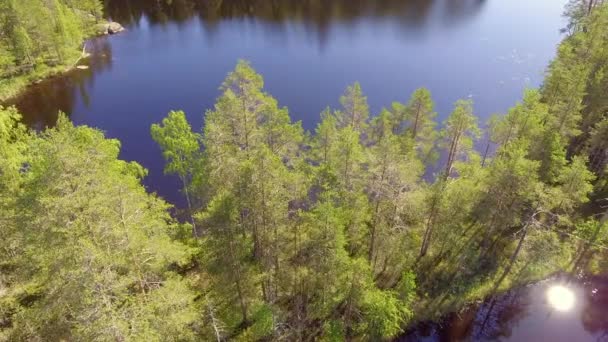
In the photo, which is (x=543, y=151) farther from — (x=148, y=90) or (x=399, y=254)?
(x=148, y=90)

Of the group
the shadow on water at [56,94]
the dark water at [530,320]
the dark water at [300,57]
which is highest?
the dark water at [300,57]

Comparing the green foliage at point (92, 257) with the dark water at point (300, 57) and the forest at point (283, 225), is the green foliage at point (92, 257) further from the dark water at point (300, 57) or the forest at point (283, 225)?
the dark water at point (300, 57)

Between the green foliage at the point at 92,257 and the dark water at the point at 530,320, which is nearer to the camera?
the green foliage at the point at 92,257

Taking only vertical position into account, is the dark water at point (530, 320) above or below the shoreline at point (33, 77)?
below

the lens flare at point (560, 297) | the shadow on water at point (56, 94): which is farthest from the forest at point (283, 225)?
the shadow on water at point (56, 94)

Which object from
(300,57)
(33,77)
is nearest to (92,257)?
(300,57)

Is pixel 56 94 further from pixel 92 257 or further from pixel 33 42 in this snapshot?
pixel 92 257
